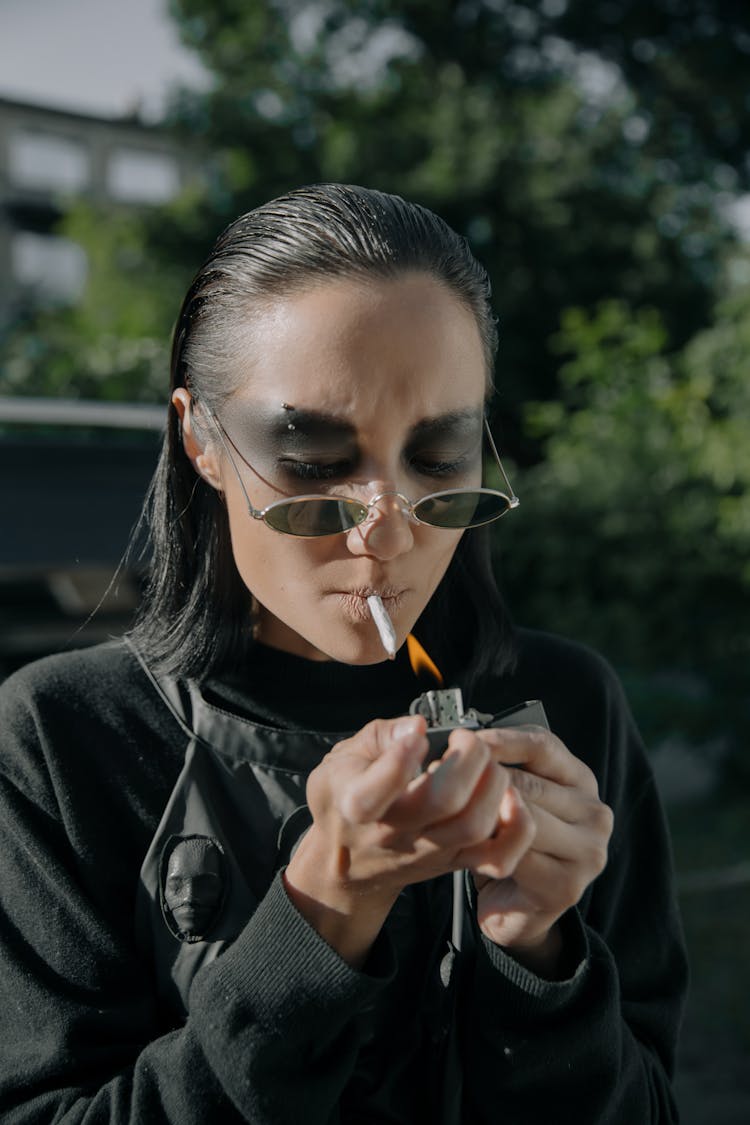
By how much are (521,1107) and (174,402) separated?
100cm

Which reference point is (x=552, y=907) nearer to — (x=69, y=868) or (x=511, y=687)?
(x=511, y=687)

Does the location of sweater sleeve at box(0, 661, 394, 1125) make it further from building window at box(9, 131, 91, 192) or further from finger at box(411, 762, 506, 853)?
building window at box(9, 131, 91, 192)

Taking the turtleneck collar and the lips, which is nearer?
the lips

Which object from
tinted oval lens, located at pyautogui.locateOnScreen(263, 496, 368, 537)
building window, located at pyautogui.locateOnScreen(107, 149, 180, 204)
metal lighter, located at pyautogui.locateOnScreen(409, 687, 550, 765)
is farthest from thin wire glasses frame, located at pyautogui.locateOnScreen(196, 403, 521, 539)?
building window, located at pyautogui.locateOnScreen(107, 149, 180, 204)

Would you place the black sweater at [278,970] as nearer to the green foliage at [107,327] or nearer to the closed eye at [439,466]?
the closed eye at [439,466]

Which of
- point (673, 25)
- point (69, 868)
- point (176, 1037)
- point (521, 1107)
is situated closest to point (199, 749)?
point (69, 868)

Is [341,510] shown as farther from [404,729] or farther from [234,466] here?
[404,729]

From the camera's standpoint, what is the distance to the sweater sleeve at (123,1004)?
3.77ft

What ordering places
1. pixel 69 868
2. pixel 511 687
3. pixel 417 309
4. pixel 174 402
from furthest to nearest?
1. pixel 511 687
2. pixel 174 402
3. pixel 69 868
4. pixel 417 309

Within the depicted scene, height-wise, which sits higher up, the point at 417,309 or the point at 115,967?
the point at 417,309

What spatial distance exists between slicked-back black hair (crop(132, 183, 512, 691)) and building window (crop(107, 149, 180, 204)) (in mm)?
37127

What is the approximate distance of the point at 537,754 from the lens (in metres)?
1.09

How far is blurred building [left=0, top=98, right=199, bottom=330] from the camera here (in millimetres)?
35438

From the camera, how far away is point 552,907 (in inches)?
45.9
